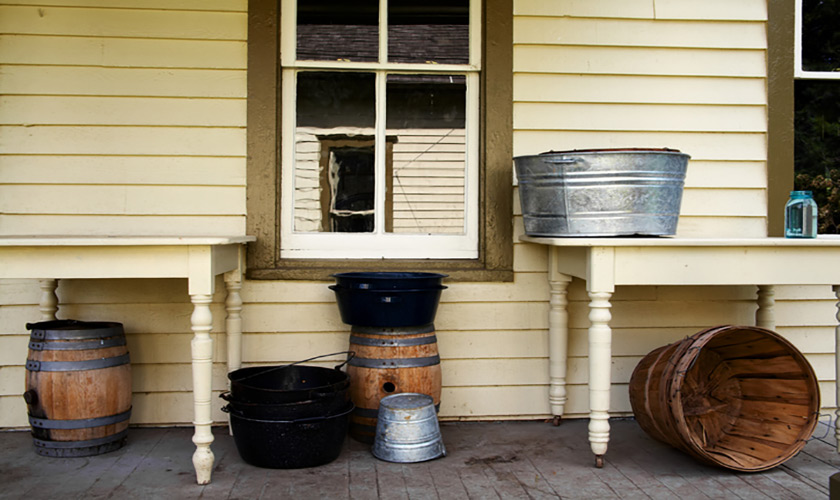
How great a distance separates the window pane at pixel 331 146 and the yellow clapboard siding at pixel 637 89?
0.81 meters

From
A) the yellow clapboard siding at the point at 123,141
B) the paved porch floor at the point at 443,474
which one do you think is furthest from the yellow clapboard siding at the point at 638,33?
the paved porch floor at the point at 443,474

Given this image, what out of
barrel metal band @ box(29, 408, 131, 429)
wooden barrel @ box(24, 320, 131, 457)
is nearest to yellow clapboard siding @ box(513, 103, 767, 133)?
wooden barrel @ box(24, 320, 131, 457)

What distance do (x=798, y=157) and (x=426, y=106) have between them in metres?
2.11

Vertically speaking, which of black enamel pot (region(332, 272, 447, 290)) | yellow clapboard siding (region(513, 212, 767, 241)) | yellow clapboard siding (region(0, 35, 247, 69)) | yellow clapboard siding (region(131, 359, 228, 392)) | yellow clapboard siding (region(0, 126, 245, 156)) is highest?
yellow clapboard siding (region(0, 35, 247, 69))

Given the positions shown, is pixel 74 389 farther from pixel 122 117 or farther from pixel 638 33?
pixel 638 33

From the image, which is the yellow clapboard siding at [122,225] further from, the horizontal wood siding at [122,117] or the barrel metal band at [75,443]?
the barrel metal band at [75,443]

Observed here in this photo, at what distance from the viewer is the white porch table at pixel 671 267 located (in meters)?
3.19

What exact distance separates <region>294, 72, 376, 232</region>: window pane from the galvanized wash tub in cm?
103

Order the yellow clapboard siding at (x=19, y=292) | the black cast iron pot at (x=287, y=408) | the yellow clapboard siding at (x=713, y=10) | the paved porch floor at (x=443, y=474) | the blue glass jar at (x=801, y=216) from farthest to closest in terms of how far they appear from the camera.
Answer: the yellow clapboard siding at (x=713, y=10) < the yellow clapboard siding at (x=19, y=292) < the blue glass jar at (x=801, y=216) < the black cast iron pot at (x=287, y=408) < the paved porch floor at (x=443, y=474)

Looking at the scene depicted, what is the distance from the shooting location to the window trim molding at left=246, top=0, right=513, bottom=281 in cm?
385

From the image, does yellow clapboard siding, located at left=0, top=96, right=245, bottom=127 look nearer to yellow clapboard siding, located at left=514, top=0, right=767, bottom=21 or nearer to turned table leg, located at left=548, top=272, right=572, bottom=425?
yellow clapboard siding, located at left=514, top=0, right=767, bottom=21

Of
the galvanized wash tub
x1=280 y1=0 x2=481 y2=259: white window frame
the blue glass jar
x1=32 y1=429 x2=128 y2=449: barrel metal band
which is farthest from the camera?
x1=280 y1=0 x2=481 y2=259: white window frame

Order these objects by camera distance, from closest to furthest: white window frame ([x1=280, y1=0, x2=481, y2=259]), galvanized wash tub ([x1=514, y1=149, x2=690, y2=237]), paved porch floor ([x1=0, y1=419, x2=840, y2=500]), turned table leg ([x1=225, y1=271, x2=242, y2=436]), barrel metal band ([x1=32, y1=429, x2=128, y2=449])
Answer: paved porch floor ([x1=0, y1=419, x2=840, y2=500])
galvanized wash tub ([x1=514, y1=149, x2=690, y2=237])
barrel metal band ([x1=32, y1=429, x2=128, y2=449])
turned table leg ([x1=225, y1=271, x2=242, y2=436])
white window frame ([x1=280, y1=0, x2=481, y2=259])

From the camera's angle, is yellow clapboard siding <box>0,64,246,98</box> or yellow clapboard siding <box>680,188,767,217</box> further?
yellow clapboard siding <box>680,188,767,217</box>
